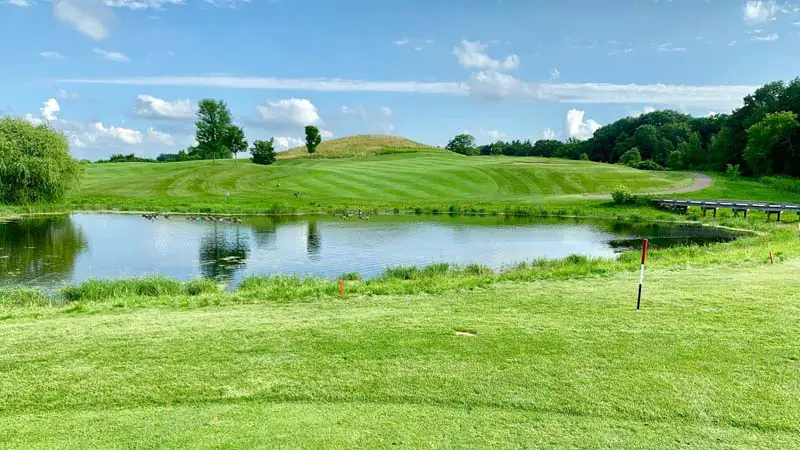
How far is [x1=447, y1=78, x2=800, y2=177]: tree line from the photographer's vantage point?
3098 inches

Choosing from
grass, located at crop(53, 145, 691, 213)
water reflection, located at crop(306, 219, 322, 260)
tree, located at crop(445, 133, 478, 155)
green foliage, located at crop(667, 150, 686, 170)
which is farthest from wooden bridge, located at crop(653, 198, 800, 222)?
tree, located at crop(445, 133, 478, 155)

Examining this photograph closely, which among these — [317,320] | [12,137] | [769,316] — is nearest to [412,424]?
[317,320]

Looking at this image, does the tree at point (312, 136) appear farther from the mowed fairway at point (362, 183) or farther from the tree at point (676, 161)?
the tree at point (676, 161)

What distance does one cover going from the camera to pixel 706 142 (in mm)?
123250

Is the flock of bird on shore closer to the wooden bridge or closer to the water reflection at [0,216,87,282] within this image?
the water reflection at [0,216,87,282]

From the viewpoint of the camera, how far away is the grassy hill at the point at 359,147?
11894 cm

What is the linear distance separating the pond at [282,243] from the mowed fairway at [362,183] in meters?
12.5

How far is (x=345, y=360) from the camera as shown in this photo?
851 cm

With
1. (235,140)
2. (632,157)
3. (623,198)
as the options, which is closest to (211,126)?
(235,140)

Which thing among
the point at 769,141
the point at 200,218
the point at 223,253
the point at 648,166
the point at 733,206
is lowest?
the point at 223,253

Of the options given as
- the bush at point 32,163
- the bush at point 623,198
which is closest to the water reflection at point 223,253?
the bush at point 32,163

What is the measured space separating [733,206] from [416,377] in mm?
52992

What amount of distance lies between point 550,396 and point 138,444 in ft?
16.6

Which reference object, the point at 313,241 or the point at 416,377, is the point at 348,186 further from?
the point at 416,377
